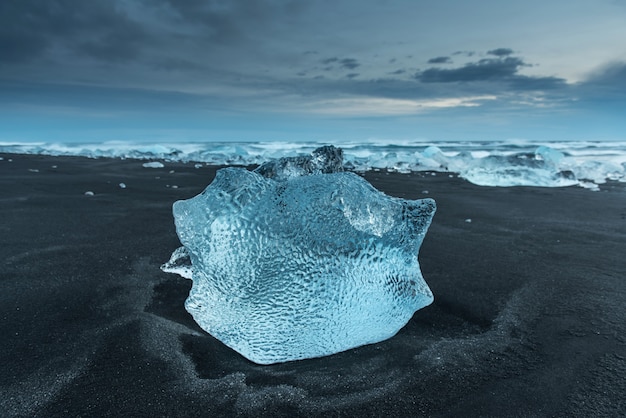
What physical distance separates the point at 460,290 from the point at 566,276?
0.97m

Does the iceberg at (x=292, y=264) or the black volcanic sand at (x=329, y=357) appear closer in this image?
the black volcanic sand at (x=329, y=357)

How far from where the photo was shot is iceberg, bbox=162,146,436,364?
2047 mm

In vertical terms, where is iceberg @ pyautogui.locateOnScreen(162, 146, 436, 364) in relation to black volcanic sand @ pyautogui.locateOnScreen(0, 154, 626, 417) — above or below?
above

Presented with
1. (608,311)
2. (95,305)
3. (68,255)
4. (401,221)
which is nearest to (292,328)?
(401,221)

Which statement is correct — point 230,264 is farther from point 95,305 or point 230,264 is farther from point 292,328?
point 95,305

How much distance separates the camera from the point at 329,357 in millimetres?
2104

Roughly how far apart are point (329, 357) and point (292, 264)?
0.53 metres

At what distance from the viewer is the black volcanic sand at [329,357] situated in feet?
5.68

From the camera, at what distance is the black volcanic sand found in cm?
173

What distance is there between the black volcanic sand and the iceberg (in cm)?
12

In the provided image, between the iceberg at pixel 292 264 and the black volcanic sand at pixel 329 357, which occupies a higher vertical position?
the iceberg at pixel 292 264

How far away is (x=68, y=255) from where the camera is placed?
3.44 meters

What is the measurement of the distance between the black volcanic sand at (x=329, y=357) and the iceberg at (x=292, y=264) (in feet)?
0.39

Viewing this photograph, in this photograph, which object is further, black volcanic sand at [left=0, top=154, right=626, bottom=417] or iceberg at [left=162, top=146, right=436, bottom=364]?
iceberg at [left=162, top=146, right=436, bottom=364]
